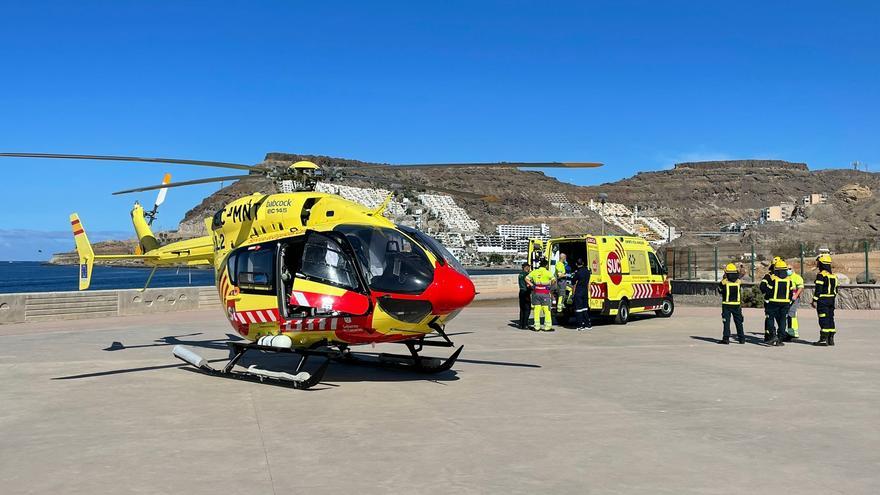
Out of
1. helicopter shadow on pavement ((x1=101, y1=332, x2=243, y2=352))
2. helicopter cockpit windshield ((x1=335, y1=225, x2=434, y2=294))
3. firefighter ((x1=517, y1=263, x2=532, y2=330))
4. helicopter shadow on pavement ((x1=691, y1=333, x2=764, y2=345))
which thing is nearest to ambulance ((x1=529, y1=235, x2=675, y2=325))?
firefighter ((x1=517, y1=263, x2=532, y2=330))

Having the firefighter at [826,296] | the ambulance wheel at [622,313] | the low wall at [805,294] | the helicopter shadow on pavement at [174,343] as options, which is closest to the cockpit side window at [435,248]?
the helicopter shadow on pavement at [174,343]

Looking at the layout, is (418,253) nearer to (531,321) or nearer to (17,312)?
(531,321)

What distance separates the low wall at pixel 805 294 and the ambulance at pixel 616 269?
643 centimetres

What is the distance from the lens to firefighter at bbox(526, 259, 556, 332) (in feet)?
51.6

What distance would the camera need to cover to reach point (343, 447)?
20.0 ft

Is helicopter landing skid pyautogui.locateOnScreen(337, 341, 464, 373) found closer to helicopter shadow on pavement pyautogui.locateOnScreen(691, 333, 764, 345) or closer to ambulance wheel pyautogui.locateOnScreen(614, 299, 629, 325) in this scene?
helicopter shadow on pavement pyautogui.locateOnScreen(691, 333, 764, 345)

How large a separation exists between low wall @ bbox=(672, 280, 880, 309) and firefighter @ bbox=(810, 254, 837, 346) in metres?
Result: 10.0

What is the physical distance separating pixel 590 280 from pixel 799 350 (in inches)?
214

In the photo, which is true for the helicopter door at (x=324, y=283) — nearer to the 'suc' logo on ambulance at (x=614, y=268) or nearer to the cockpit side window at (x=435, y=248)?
the cockpit side window at (x=435, y=248)

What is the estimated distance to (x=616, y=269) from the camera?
17.6m

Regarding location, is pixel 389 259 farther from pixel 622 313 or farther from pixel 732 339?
pixel 622 313

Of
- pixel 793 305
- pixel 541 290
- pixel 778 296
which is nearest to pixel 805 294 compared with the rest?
pixel 793 305

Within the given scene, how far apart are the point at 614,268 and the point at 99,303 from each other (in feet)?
47.1

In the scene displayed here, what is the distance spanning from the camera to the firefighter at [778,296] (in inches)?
516
